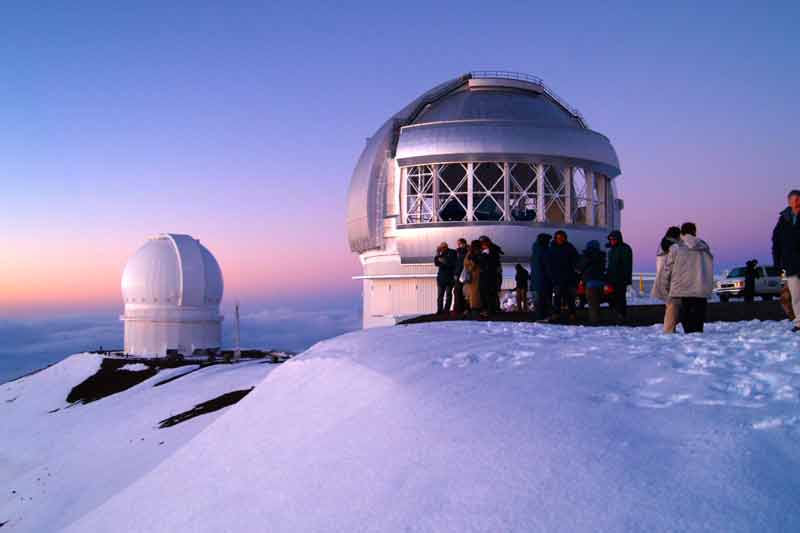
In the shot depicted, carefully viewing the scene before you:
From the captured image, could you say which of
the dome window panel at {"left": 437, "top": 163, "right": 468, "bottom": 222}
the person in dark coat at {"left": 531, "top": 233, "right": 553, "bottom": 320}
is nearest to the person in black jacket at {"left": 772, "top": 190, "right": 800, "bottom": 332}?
the person in dark coat at {"left": 531, "top": 233, "right": 553, "bottom": 320}

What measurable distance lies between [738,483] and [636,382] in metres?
2.09

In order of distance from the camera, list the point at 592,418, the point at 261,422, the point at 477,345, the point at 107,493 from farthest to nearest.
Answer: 1. the point at 107,493
2. the point at 477,345
3. the point at 261,422
4. the point at 592,418

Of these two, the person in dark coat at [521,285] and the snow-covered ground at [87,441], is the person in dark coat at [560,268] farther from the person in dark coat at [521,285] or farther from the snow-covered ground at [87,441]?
the snow-covered ground at [87,441]

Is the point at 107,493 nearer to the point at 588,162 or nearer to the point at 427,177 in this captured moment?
the point at 427,177

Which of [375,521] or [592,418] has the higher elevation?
[592,418]

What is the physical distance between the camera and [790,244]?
31.2ft

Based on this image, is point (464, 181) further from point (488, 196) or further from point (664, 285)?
point (664, 285)

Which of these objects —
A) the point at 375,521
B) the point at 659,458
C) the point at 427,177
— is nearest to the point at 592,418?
the point at 659,458

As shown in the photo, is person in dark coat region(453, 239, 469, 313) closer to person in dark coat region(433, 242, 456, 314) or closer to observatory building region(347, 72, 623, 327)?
person in dark coat region(433, 242, 456, 314)

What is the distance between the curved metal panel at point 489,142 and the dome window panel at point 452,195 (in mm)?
922

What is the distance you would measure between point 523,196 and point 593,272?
12.3 metres

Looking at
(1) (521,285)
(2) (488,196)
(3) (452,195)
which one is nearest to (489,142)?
(3) (452,195)

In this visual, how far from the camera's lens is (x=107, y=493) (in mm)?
11273

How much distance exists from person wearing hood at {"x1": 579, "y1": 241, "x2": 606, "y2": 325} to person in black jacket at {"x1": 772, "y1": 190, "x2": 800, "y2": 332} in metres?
3.81
